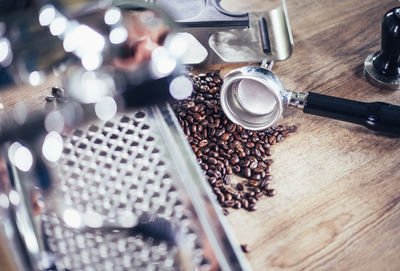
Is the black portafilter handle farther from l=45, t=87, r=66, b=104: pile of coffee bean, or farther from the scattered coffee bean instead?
l=45, t=87, r=66, b=104: pile of coffee bean

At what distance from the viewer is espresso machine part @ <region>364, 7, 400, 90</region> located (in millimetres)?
887

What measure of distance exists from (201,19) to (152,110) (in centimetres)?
28

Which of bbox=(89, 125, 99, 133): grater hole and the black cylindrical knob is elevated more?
bbox=(89, 125, 99, 133): grater hole

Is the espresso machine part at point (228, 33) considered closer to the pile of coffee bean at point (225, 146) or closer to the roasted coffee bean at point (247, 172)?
the pile of coffee bean at point (225, 146)

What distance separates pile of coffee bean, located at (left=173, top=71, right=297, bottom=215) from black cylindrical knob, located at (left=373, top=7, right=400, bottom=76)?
246mm

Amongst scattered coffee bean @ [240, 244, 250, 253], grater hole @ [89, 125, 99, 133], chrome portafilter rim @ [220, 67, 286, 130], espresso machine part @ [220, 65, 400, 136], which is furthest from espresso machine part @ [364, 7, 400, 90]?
grater hole @ [89, 125, 99, 133]

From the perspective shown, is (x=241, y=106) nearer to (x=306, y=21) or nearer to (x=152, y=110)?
(x=152, y=110)

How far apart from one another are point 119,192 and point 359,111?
0.44 m

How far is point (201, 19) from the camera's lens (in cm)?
91

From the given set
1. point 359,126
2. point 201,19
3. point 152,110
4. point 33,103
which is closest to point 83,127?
point 152,110

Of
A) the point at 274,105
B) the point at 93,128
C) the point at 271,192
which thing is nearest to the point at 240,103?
the point at 274,105

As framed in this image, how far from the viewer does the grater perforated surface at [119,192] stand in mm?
614

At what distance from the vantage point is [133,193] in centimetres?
66

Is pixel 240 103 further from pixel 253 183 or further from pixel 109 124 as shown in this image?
pixel 109 124
